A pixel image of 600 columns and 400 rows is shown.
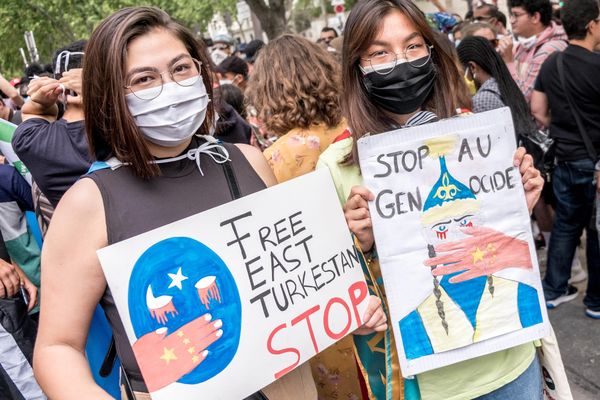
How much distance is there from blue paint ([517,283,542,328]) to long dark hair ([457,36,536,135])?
2.50 m

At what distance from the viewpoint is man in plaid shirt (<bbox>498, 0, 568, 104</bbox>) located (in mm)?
4586

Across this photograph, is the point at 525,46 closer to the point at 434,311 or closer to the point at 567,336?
the point at 567,336

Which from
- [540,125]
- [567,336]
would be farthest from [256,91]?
[567,336]

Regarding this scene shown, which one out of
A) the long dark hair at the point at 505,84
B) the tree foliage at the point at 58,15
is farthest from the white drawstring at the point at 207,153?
the tree foliage at the point at 58,15

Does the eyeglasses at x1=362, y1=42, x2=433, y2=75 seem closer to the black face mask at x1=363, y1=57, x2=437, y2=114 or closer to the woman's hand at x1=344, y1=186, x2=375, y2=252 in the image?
the black face mask at x1=363, y1=57, x2=437, y2=114

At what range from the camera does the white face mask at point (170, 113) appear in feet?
5.08

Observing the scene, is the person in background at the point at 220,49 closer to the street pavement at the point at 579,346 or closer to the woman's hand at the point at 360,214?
the street pavement at the point at 579,346

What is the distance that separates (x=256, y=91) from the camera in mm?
3141

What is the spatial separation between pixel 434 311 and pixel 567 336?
2.61 metres

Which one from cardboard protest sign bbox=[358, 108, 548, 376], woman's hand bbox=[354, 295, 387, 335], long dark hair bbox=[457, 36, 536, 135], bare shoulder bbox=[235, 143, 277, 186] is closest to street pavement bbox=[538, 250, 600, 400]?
long dark hair bbox=[457, 36, 536, 135]

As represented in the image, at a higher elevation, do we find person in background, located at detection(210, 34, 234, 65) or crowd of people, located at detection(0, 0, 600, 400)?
person in background, located at detection(210, 34, 234, 65)

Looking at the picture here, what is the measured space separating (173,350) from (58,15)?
22.0 metres

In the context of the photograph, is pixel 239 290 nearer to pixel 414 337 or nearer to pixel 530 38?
pixel 414 337

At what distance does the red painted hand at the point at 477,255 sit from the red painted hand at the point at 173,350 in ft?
2.14
